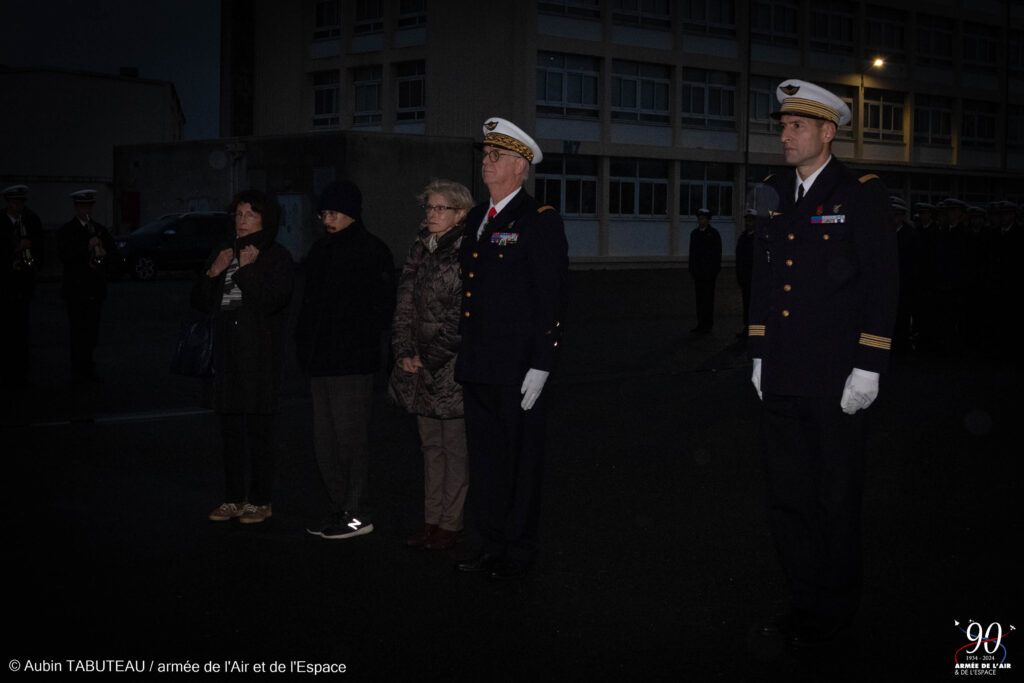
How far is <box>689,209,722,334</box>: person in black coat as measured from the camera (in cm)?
1980

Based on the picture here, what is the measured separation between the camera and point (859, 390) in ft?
15.6

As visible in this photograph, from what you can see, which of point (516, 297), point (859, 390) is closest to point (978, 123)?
point (516, 297)

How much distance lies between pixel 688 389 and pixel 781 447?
25.8 ft

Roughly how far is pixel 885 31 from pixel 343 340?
58.1m

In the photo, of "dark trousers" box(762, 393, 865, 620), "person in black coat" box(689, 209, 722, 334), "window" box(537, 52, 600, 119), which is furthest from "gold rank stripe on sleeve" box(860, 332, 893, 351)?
"window" box(537, 52, 600, 119)

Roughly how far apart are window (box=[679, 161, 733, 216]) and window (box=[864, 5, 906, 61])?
10.9m

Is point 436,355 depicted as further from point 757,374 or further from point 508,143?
point 757,374

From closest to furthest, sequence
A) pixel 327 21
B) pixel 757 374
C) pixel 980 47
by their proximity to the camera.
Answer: pixel 757 374
pixel 327 21
pixel 980 47

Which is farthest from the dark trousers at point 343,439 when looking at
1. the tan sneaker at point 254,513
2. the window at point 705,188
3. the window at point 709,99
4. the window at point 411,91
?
the window at point 709,99

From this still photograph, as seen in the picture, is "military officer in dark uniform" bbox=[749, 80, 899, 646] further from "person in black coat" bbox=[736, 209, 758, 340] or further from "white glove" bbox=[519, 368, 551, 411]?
"person in black coat" bbox=[736, 209, 758, 340]

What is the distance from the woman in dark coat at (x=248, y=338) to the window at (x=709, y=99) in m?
47.1

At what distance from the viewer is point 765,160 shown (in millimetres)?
55969

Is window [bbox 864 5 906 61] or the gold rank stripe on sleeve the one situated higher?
window [bbox 864 5 906 61]

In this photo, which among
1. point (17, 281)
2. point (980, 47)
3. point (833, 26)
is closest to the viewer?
point (17, 281)
